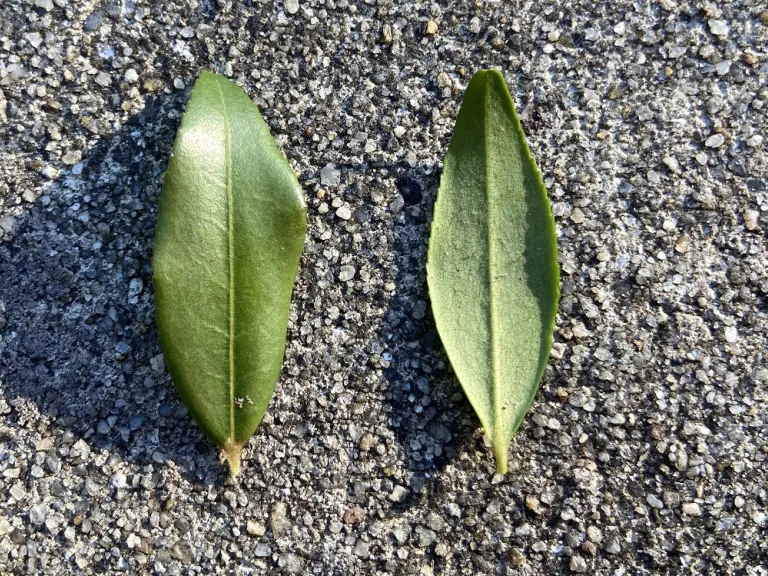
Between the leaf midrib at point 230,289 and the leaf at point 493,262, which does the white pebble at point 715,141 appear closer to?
the leaf at point 493,262

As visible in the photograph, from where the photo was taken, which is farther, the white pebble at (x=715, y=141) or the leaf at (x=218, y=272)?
the white pebble at (x=715, y=141)

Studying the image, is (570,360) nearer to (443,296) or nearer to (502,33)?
(443,296)

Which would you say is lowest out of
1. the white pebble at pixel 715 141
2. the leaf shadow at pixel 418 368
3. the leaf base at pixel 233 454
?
the leaf base at pixel 233 454

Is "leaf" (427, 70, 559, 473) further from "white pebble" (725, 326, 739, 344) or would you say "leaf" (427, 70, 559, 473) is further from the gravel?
"white pebble" (725, 326, 739, 344)

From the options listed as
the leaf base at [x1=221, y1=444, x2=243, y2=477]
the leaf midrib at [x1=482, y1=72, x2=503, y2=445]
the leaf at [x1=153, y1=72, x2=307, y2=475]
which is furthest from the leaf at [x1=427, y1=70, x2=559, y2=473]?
the leaf base at [x1=221, y1=444, x2=243, y2=477]

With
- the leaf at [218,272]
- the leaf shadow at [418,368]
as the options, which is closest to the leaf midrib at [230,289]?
the leaf at [218,272]

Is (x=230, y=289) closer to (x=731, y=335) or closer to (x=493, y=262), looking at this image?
(x=493, y=262)

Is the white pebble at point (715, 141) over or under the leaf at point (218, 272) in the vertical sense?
over
